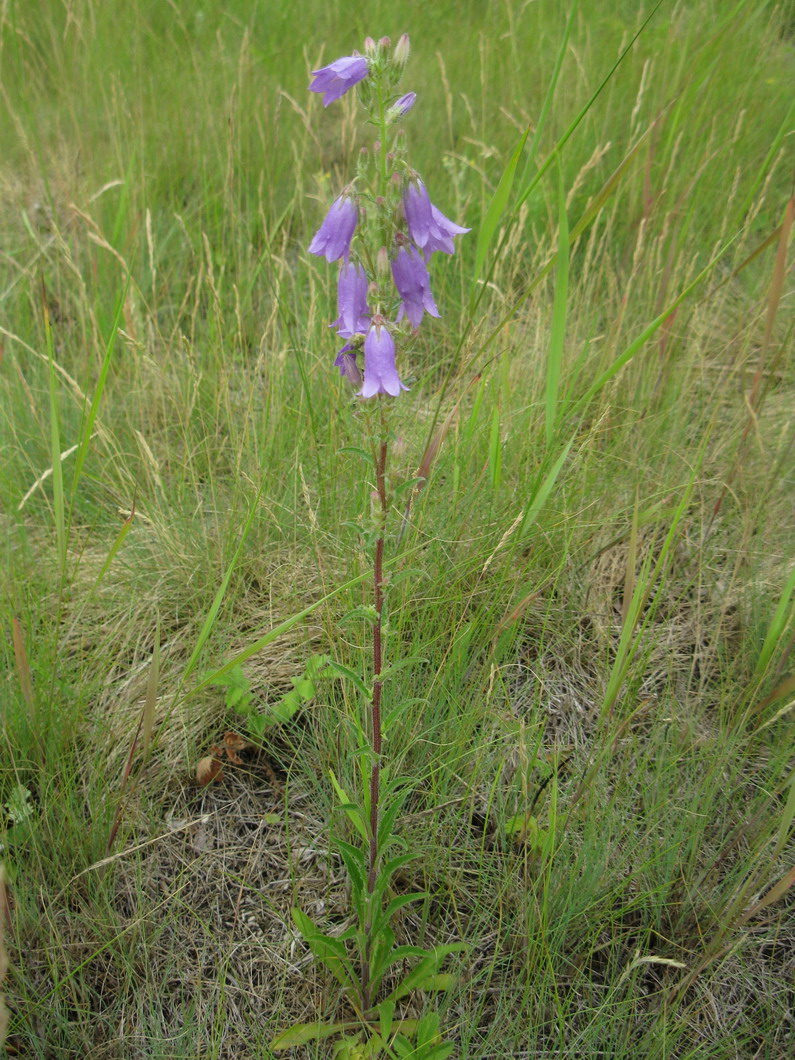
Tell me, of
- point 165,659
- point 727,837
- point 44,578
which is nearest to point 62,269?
point 44,578

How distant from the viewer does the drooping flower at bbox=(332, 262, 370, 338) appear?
4.33 ft

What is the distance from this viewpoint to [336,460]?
7.56ft

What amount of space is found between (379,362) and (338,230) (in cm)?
25

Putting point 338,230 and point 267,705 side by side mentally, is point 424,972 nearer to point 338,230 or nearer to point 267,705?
point 267,705

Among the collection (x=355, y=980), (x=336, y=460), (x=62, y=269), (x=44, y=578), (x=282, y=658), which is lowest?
(x=355, y=980)

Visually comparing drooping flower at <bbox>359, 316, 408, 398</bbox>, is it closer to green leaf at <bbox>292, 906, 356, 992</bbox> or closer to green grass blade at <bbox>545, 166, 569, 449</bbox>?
green grass blade at <bbox>545, 166, 569, 449</bbox>

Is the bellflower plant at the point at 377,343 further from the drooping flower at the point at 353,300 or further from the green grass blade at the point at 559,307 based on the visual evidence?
the green grass blade at the point at 559,307

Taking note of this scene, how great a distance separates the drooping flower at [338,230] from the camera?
1.26 metres

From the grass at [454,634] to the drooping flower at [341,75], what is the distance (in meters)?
0.41

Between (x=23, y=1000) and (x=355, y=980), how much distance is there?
0.67m

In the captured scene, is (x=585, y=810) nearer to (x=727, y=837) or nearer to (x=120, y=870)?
(x=727, y=837)

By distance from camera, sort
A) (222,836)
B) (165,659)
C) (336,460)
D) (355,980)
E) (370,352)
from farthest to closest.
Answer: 1. (336,460)
2. (165,659)
3. (222,836)
4. (355,980)
5. (370,352)

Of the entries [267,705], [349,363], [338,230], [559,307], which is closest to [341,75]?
[338,230]

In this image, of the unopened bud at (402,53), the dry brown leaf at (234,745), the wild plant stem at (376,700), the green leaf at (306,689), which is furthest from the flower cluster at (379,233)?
the dry brown leaf at (234,745)
